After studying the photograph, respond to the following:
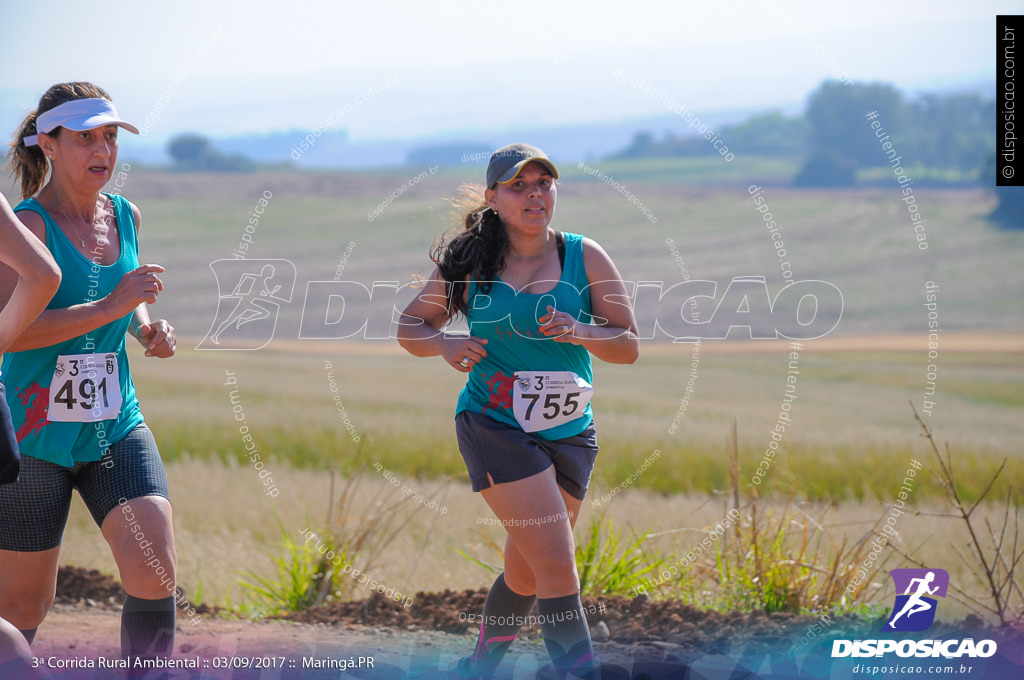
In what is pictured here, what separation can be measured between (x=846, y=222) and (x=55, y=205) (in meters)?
70.4

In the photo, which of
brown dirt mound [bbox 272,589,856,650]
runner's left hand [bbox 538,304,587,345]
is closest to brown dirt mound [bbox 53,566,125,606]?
→ brown dirt mound [bbox 272,589,856,650]

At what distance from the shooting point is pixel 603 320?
378 centimetres

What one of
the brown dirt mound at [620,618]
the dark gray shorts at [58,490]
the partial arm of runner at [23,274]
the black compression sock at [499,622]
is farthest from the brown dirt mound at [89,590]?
the partial arm of runner at [23,274]

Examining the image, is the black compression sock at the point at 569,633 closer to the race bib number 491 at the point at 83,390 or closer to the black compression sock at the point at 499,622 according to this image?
the black compression sock at the point at 499,622

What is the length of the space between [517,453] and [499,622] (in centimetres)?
80

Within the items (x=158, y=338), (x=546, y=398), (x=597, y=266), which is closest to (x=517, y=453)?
(x=546, y=398)

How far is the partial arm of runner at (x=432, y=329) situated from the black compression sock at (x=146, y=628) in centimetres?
119

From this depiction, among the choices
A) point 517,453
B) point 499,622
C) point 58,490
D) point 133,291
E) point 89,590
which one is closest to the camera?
point 133,291

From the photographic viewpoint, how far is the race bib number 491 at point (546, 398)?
11.9 feet

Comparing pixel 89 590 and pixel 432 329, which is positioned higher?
pixel 432 329

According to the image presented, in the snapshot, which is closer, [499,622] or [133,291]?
[133,291]

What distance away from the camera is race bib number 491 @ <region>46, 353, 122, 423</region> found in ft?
10.7

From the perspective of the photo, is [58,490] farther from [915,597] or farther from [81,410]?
[915,597]

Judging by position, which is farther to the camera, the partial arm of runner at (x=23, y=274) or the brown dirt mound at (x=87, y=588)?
the brown dirt mound at (x=87, y=588)
